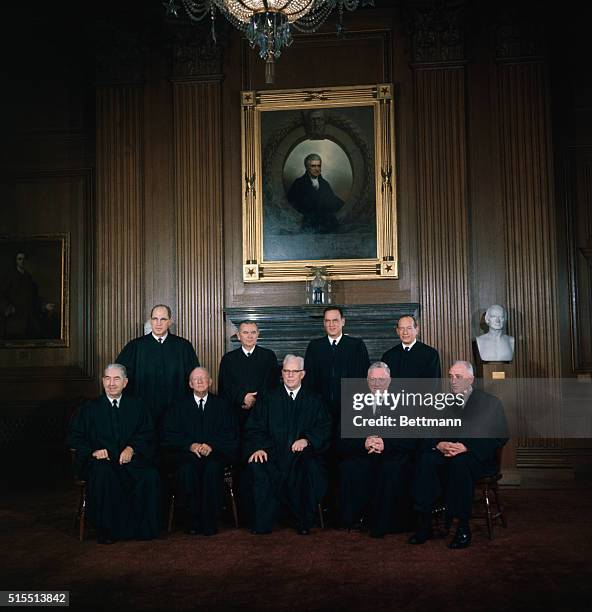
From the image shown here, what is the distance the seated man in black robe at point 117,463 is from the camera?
232 inches

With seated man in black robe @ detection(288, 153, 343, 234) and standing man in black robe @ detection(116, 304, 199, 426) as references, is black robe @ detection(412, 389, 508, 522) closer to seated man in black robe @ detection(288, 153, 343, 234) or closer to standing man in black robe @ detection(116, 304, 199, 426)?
standing man in black robe @ detection(116, 304, 199, 426)

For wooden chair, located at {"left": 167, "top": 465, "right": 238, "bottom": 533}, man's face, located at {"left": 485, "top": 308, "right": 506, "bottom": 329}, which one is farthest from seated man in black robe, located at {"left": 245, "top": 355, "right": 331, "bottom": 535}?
man's face, located at {"left": 485, "top": 308, "right": 506, "bottom": 329}

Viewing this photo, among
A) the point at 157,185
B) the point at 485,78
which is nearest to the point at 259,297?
the point at 157,185

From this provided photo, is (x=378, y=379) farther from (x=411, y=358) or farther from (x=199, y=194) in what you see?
(x=199, y=194)

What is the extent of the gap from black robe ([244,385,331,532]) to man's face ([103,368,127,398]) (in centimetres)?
103

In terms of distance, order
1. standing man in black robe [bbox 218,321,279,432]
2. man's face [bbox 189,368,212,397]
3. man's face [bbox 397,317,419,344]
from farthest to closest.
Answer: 1. standing man in black robe [bbox 218,321,279,432]
2. man's face [bbox 397,317,419,344]
3. man's face [bbox 189,368,212,397]

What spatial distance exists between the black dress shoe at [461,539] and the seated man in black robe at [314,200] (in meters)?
4.22

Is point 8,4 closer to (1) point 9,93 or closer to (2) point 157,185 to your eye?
(1) point 9,93

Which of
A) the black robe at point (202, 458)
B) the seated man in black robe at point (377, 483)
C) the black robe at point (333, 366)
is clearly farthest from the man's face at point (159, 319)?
the seated man in black robe at point (377, 483)

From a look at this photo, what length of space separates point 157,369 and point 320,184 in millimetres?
3041

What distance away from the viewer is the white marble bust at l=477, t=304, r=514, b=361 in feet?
26.7

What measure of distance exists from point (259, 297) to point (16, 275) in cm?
291

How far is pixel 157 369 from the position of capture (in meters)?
7.18

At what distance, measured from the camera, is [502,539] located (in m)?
5.71
